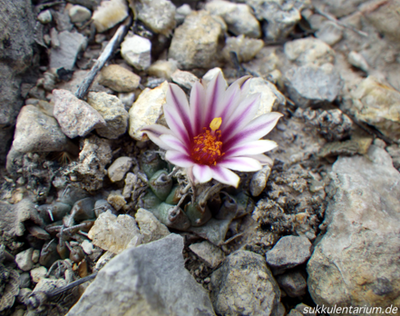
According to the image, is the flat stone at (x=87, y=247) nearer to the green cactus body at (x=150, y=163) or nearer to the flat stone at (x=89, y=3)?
the green cactus body at (x=150, y=163)

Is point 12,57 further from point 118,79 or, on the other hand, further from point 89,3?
point 89,3

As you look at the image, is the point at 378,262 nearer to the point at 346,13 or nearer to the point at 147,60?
the point at 147,60

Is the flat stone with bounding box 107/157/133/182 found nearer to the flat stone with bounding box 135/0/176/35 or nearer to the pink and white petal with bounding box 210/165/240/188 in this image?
the pink and white petal with bounding box 210/165/240/188

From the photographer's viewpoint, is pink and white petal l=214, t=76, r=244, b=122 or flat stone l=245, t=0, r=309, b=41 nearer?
pink and white petal l=214, t=76, r=244, b=122

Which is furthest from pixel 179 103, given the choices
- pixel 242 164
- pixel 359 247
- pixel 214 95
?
pixel 359 247

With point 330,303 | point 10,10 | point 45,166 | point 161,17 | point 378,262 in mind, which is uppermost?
point 10,10

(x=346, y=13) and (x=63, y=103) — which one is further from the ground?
(x=346, y=13)

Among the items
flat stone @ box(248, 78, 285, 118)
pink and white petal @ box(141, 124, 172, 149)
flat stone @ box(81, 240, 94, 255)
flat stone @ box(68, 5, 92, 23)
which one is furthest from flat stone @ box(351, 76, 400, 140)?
flat stone @ box(68, 5, 92, 23)

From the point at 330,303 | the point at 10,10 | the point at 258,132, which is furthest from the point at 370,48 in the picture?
the point at 10,10

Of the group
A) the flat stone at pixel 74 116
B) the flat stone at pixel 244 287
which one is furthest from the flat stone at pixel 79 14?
the flat stone at pixel 244 287
